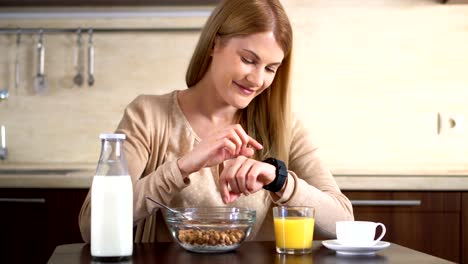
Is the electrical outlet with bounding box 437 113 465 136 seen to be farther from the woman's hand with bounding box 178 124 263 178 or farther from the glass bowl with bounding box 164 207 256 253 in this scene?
the glass bowl with bounding box 164 207 256 253

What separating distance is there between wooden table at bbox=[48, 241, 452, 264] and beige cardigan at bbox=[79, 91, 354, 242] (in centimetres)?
21

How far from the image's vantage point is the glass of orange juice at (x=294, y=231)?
55.5 inches

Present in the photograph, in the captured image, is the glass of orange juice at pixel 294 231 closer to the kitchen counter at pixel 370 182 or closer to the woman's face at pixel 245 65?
the woman's face at pixel 245 65

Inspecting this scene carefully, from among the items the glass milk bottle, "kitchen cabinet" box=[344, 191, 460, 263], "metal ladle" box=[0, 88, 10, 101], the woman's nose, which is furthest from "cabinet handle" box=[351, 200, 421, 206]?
"metal ladle" box=[0, 88, 10, 101]

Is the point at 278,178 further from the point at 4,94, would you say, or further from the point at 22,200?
the point at 4,94

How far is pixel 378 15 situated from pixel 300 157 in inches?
59.8

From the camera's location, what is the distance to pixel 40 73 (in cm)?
321

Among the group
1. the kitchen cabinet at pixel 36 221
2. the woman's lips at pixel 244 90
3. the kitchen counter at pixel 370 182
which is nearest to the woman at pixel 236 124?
the woman's lips at pixel 244 90

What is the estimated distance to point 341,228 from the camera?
145 centimetres

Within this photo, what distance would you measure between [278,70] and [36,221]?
122 centimetres

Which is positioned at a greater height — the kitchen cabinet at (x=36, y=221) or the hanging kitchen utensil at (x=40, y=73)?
the hanging kitchen utensil at (x=40, y=73)

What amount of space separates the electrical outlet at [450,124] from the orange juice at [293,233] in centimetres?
196

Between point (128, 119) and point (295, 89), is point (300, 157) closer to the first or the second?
point (128, 119)

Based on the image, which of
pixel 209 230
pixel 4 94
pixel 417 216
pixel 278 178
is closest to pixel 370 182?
pixel 417 216
